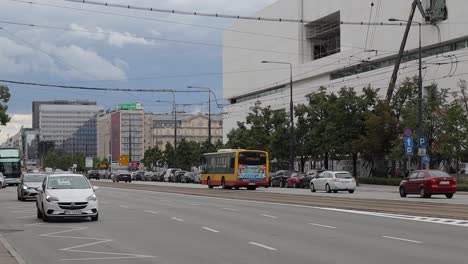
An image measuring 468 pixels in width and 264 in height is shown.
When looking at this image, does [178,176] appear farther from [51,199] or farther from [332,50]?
[51,199]

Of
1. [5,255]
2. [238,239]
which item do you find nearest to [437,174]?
[238,239]

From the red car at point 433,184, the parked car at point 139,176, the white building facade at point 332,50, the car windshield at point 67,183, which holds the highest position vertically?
the white building facade at point 332,50

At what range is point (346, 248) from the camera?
45.3 feet

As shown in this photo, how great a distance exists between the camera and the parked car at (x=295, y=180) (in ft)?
193

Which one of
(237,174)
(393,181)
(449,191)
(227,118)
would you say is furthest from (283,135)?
(227,118)

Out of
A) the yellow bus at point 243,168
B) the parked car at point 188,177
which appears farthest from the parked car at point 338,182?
the parked car at point 188,177

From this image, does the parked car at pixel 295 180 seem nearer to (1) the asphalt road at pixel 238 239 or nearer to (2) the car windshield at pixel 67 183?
(1) the asphalt road at pixel 238 239

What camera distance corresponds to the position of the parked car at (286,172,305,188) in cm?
5873

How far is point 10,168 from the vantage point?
73.9m

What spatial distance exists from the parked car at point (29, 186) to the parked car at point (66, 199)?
1424 cm

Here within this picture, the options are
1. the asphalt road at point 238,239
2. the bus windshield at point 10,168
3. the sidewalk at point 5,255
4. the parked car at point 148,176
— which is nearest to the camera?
the sidewalk at point 5,255

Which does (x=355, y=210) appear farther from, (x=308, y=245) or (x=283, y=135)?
(x=283, y=135)

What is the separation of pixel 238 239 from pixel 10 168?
62519mm

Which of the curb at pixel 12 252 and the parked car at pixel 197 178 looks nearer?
the curb at pixel 12 252
